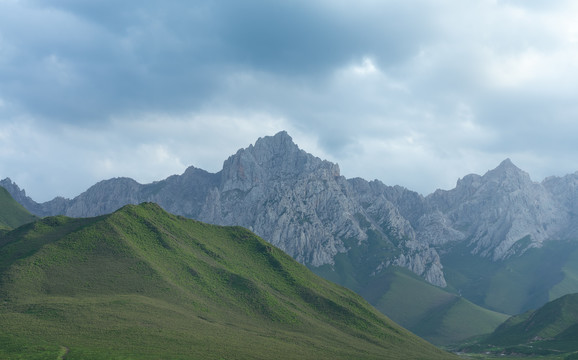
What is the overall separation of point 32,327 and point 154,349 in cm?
4329

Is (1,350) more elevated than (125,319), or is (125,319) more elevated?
(125,319)

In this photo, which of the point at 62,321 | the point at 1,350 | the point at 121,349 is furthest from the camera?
the point at 62,321

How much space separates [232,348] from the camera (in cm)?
19100

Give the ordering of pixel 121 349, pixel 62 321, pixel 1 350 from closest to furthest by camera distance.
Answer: pixel 1 350, pixel 121 349, pixel 62 321

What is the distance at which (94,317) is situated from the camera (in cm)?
19612

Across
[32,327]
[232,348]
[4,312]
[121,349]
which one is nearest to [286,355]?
[232,348]

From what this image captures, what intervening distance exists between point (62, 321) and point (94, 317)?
1111 centimetres

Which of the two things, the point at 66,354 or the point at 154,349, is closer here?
the point at 66,354

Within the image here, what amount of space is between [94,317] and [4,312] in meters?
31.8

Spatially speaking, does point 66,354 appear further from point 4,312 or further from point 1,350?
point 4,312

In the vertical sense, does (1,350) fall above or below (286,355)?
below

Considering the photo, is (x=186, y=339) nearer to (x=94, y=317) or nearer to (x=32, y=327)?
(x=94, y=317)

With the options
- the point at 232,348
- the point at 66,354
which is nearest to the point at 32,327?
the point at 66,354

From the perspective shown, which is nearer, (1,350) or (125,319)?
(1,350)
